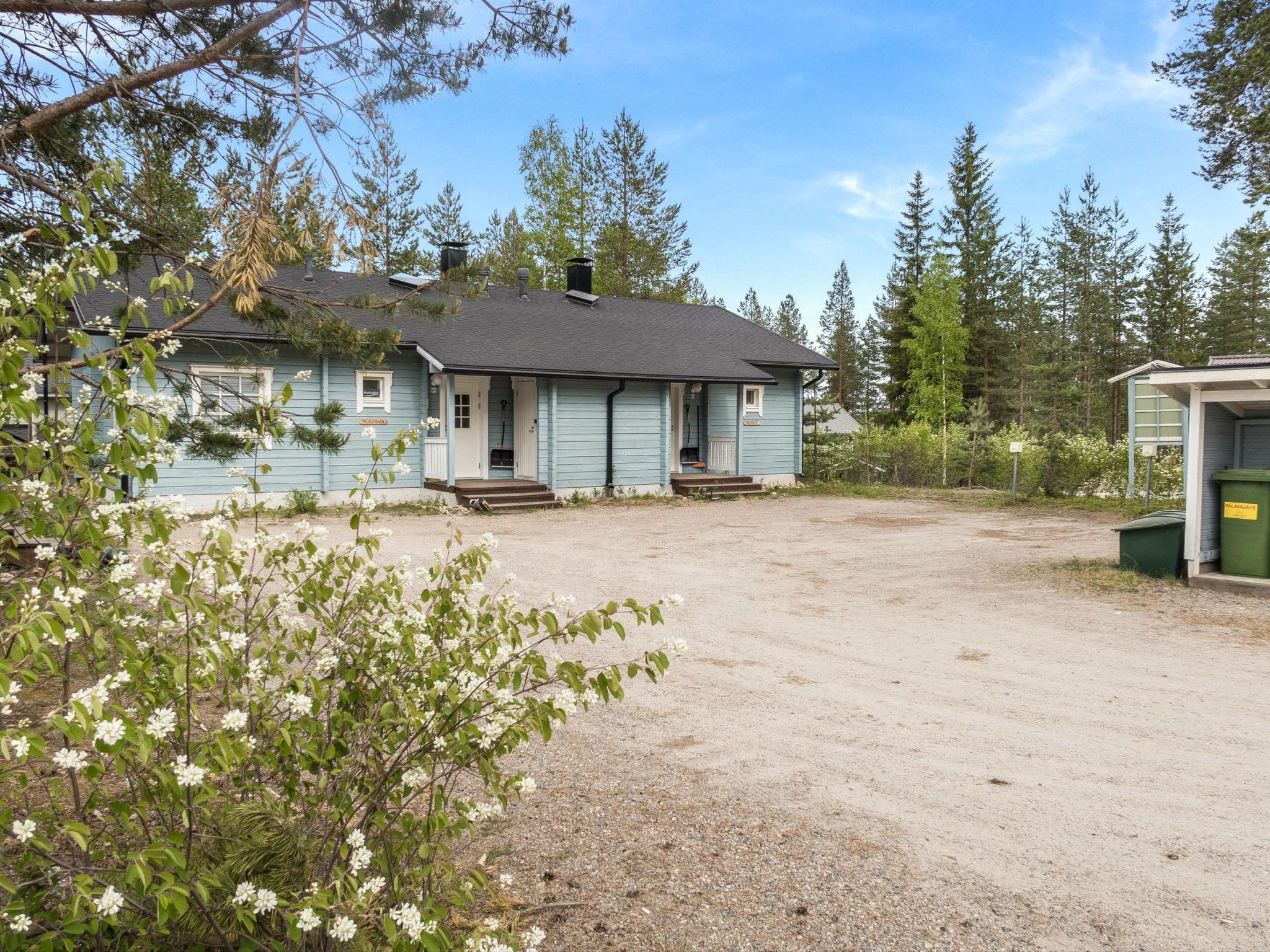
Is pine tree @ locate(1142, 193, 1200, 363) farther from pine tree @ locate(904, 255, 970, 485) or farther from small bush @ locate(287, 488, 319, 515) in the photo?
small bush @ locate(287, 488, 319, 515)

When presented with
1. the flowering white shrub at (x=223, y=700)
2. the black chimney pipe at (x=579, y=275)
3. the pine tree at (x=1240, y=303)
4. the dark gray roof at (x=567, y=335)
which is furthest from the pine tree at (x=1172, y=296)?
the flowering white shrub at (x=223, y=700)

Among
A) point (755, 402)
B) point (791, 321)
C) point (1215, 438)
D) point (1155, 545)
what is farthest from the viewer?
point (791, 321)

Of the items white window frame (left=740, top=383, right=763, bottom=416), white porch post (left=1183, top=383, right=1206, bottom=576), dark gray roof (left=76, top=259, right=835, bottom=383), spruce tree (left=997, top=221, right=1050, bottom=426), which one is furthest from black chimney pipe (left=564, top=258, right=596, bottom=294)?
spruce tree (left=997, top=221, right=1050, bottom=426)

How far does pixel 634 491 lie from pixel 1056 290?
34.6 meters

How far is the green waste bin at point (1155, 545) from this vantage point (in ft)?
31.4

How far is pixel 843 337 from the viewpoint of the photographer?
66.4 m

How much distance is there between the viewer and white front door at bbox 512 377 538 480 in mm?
18297

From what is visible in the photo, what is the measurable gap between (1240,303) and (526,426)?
40207 millimetres

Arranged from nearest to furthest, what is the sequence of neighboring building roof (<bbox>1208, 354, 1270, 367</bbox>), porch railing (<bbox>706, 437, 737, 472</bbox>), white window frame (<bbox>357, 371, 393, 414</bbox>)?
1. neighboring building roof (<bbox>1208, 354, 1270, 367</bbox>)
2. white window frame (<bbox>357, 371, 393, 414</bbox>)
3. porch railing (<bbox>706, 437, 737, 472</bbox>)

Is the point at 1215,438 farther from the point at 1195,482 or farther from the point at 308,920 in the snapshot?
the point at 308,920

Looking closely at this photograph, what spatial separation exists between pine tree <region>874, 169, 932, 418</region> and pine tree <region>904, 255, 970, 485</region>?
1.35 metres

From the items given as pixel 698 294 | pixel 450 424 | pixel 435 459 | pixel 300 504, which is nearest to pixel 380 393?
pixel 450 424

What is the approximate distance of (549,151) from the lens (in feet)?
124

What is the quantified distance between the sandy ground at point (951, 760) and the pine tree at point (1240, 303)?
39853 mm
